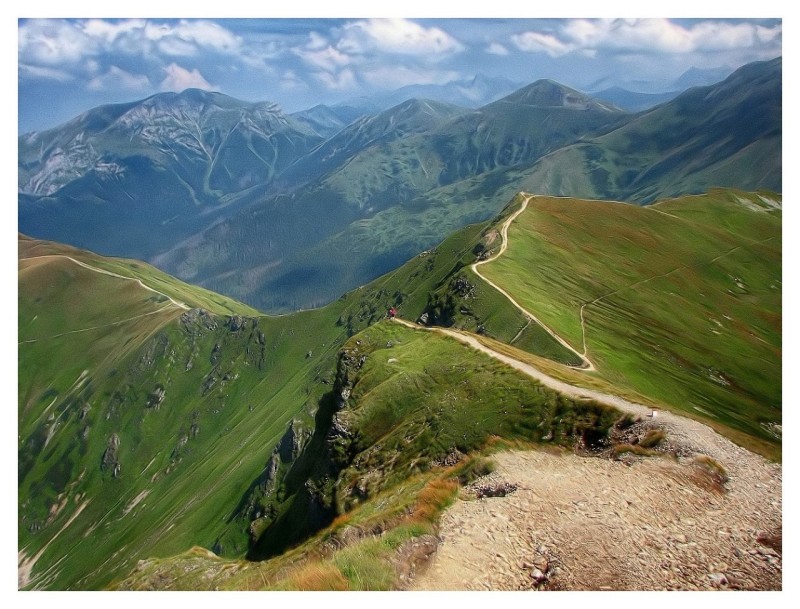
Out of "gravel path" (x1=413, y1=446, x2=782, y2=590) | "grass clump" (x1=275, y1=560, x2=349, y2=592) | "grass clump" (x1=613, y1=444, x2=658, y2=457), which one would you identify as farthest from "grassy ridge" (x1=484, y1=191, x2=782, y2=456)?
"grass clump" (x1=275, y1=560, x2=349, y2=592)

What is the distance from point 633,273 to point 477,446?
97.6 meters

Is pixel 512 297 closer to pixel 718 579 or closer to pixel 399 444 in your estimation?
pixel 399 444

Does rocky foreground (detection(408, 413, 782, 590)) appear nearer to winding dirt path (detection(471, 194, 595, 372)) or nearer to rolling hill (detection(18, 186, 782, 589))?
rolling hill (detection(18, 186, 782, 589))

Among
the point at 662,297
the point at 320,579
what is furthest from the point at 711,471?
the point at 662,297

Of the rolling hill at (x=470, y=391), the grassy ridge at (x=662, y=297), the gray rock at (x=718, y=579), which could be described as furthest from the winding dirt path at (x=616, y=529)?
the grassy ridge at (x=662, y=297)

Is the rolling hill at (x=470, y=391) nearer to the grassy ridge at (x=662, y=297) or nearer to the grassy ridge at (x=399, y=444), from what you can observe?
the grassy ridge at (x=399, y=444)

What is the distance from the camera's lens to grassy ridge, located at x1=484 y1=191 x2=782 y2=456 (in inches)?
2820

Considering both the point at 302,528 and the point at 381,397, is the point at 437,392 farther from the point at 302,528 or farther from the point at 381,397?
the point at 302,528

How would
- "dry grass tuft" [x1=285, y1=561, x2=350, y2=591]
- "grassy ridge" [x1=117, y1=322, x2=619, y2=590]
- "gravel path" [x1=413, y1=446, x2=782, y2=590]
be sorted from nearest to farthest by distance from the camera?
"dry grass tuft" [x1=285, y1=561, x2=350, y2=591] → "gravel path" [x1=413, y1=446, x2=782, y2=590] → "grassy ridge" [x1=117, y1=322, x2=619, y2=590]

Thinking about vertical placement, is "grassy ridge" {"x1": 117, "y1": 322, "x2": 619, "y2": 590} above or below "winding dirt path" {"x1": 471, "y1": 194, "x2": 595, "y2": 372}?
above

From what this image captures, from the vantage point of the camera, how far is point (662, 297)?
352 feet

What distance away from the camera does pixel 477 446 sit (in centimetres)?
3064

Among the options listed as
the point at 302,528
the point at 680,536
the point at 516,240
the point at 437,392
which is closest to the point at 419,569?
the point at 680,536
